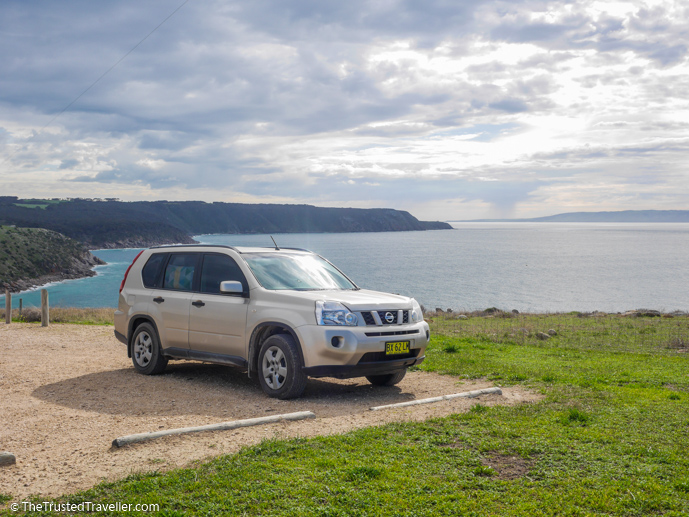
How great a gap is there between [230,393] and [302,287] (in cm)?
179

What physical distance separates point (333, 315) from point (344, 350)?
473 mm

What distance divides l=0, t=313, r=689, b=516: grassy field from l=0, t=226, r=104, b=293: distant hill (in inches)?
3270

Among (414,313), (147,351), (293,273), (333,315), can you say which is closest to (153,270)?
(147,351)

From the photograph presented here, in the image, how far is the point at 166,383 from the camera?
8812mm

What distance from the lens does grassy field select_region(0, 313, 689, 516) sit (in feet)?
13.0

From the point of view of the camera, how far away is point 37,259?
92938 mm

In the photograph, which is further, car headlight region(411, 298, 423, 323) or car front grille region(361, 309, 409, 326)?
car headlight region(411, 298, 423, 323)

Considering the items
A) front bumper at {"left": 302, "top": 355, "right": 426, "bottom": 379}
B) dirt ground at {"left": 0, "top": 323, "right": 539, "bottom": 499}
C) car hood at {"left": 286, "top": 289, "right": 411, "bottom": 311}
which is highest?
car hood at {"left": 286, "top": 289, "right": 411, "bottom": 311}

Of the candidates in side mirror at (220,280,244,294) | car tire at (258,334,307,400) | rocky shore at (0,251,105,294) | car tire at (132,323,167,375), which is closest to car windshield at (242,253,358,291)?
side mirror at (220,280,244,294)

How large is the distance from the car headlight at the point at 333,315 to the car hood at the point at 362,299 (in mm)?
84

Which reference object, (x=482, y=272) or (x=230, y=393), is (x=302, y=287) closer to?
(x=230, y=393)

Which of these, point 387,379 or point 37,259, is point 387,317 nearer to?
point 387,379

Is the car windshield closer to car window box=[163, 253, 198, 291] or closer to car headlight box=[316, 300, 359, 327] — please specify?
car headlight box=[316, 300, 359, 327]

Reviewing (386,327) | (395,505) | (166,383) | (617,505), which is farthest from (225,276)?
(617,505)
